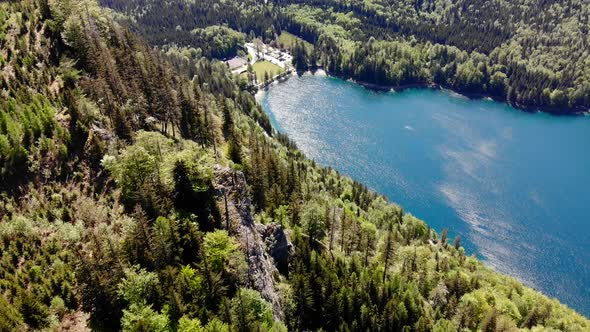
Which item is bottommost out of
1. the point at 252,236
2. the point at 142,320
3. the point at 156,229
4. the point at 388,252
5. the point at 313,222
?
the point at 388,252

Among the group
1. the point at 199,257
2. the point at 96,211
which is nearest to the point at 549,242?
the point at 199,257

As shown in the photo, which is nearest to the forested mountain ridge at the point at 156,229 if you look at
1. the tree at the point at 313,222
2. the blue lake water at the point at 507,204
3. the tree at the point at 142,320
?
the tree at the point at 142,320

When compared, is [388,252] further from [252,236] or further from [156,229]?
[156,229]

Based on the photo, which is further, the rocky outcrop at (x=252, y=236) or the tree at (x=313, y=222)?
the tree at (x=313, y=222)

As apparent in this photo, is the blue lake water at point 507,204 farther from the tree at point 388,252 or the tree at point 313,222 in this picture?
the tree at point 313,222

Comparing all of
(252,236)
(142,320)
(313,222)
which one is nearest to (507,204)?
(313,222)

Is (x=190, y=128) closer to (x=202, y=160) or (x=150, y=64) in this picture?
(x=150, y=64)

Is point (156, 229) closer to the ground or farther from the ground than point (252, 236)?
farther from the ground
